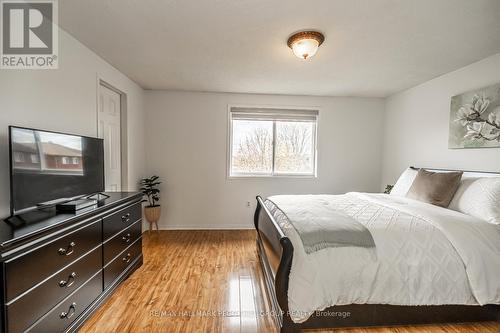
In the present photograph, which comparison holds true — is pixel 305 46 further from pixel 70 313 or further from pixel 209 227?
pixel 209 227

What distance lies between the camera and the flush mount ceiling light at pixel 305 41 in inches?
79.3

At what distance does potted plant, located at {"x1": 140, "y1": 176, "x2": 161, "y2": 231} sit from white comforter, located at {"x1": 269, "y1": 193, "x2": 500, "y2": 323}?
2.64 metres

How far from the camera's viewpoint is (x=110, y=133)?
3016 mm

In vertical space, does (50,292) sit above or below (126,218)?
below

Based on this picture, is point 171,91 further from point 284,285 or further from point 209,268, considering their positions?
point 284,285

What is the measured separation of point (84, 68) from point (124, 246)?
6.10 ft

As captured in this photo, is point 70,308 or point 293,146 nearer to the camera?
point 70,308

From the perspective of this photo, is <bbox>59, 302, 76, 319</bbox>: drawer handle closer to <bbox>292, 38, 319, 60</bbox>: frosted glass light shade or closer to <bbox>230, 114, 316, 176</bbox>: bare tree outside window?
<bbox>292, 38, 319, 60</bbox>: frosted glass light shade

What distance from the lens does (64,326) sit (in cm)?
155

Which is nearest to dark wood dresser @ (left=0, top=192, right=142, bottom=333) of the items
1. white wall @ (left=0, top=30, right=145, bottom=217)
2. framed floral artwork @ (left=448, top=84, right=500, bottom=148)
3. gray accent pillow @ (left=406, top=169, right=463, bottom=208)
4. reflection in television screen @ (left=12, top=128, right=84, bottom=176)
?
reflection in television screen @ (left=12, top=128, right=84, bottom=176)

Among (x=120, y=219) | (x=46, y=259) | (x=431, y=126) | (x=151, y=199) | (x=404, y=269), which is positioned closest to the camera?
(x=46, y=259)

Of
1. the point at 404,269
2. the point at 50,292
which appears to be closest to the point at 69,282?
the point at 50,292
